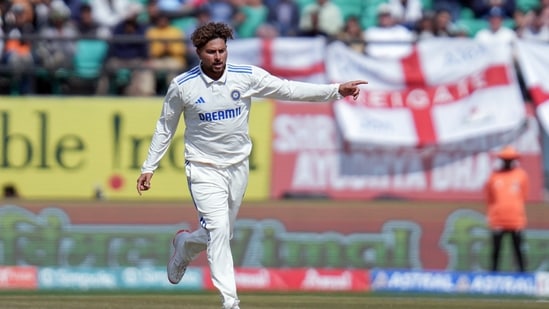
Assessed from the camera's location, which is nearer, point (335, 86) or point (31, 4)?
point (335, 86)

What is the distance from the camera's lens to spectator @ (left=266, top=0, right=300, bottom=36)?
16125mm

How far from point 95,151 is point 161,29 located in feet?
5.30

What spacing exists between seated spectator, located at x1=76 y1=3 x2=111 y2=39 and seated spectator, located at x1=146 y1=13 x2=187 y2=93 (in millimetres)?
616

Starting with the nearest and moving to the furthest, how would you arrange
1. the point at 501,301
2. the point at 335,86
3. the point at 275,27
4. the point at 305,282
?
1. the point at 335,86
2. the point at 501,301
3. the point at 305,282
4. the point at 275,27

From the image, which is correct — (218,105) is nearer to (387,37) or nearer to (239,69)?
(239,69)

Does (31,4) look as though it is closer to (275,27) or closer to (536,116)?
(275,27)

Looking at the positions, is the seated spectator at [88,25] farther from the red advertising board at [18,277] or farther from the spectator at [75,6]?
the red advertising board at [18,277]

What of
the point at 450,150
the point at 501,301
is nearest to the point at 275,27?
the point at 450,150

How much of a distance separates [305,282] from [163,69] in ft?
9.71

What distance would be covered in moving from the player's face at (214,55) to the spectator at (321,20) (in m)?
7.10

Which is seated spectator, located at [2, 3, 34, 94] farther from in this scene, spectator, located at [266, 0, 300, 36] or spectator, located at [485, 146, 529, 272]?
spectator, located at [485, 146, 529, 272]

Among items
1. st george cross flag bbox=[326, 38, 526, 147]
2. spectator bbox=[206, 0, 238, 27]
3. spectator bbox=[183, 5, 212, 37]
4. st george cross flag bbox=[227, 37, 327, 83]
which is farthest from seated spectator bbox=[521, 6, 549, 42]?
spectator bbox=[183, 5, 212, 37]

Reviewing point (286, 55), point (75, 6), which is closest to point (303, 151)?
point (286, 55)

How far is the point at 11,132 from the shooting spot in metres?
15.5
